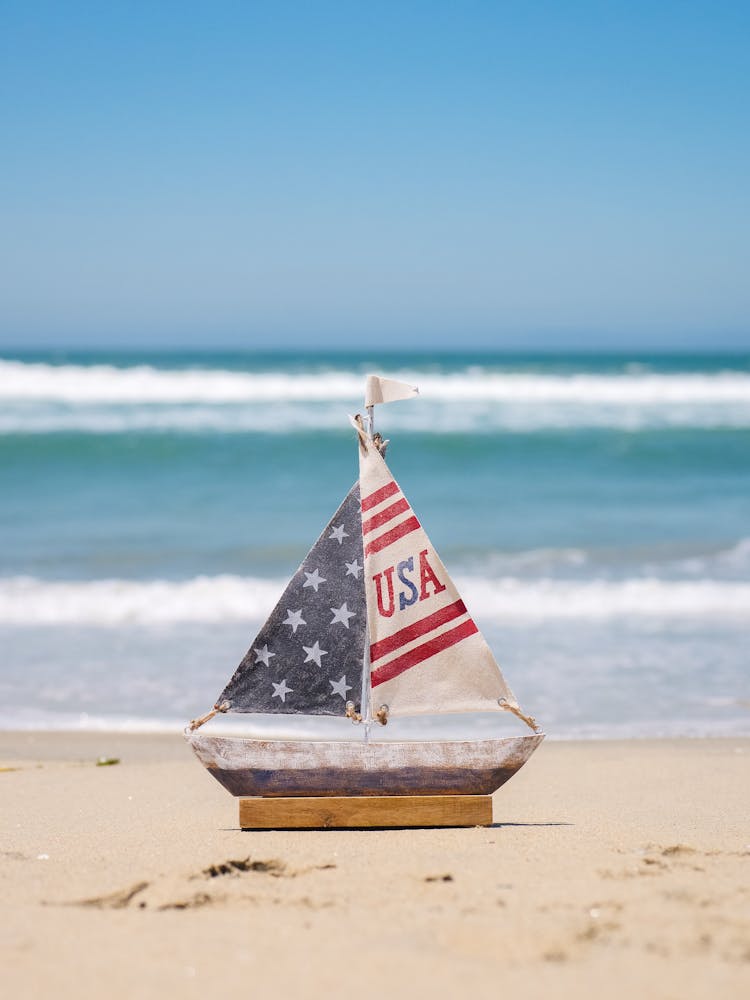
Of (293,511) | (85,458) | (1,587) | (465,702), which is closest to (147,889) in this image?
(465,702)

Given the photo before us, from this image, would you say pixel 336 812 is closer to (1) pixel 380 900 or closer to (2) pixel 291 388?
(1) pixel 380 900

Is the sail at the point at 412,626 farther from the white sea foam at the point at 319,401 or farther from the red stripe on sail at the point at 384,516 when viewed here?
the white sea foam at the point at 319,401

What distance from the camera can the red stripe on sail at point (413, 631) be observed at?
4.42 metres

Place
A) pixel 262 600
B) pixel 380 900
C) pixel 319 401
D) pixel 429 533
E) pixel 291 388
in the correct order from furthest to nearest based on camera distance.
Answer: pixel 291 388 < pixel 319 401 < pixel 429 533 < pixel 262 600 < pixel 380 900

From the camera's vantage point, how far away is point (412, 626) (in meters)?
4.43

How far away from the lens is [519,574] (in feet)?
37.5

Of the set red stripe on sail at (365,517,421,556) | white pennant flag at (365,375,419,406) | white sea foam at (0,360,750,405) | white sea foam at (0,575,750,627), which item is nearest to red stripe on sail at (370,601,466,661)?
red stripe on sail at (365,517,421,556)

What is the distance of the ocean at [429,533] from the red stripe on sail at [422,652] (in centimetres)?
247

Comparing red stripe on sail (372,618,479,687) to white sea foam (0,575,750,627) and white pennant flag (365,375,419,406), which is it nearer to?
white pennant flag (365,375,419,406)

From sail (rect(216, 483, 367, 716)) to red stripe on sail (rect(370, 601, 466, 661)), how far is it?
8 centimetres

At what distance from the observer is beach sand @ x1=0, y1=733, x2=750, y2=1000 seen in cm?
300

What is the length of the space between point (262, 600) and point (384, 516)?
239 inches

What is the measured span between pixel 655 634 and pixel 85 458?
47.7 ft

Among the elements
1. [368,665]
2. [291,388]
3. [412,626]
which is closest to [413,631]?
[412,626]
